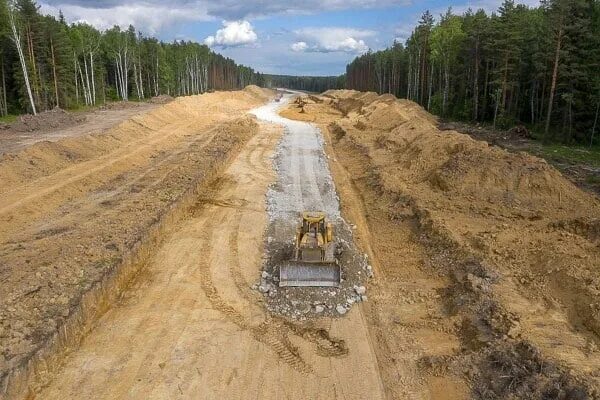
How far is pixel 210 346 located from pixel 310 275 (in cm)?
275

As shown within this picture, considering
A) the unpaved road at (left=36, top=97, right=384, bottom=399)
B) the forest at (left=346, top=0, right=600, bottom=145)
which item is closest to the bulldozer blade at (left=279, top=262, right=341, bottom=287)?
the unpaved road at (left=36, top=97, right=384, bottom=399)

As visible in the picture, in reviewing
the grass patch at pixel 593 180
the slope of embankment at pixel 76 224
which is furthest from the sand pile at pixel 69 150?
the grass patch at pixel 593 180

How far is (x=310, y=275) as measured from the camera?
988 cm

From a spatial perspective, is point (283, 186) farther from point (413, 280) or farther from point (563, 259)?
point (563, 259)

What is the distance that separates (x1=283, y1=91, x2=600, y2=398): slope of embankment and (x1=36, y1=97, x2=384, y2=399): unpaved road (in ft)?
5.34

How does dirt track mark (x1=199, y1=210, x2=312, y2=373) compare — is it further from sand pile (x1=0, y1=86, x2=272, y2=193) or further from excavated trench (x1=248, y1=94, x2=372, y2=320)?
sand pile (x1=0, y1=86, x2=272, y2=193)

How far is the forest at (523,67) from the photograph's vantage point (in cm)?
2720

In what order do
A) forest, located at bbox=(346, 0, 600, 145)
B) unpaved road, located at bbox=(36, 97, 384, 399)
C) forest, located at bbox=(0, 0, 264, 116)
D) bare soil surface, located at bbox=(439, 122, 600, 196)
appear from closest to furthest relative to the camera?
unpaved road, located at bbox=(36, 97, 384, 399)
bare soil surface, located at bbox=(439, 122, 600, 196)
forest, located at bbox=(346, 0, 600, 145)
forest, located at bbox=(0, 0, 264, 116)

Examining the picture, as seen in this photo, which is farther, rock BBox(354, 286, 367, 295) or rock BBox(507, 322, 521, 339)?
rock BBox(354, 286, 367, 295)

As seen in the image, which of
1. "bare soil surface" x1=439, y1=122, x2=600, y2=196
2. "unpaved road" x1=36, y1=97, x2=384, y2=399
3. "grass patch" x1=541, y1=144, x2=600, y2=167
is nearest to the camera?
"unpaved road" x1=36, y1=97, x2=384, y2=399

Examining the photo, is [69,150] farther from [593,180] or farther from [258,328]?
[593,180]

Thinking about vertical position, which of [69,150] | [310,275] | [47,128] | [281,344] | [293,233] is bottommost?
[281,344]

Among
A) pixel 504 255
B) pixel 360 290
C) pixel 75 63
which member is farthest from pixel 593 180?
pixel 75 63

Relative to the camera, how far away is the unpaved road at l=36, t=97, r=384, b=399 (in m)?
6.96
